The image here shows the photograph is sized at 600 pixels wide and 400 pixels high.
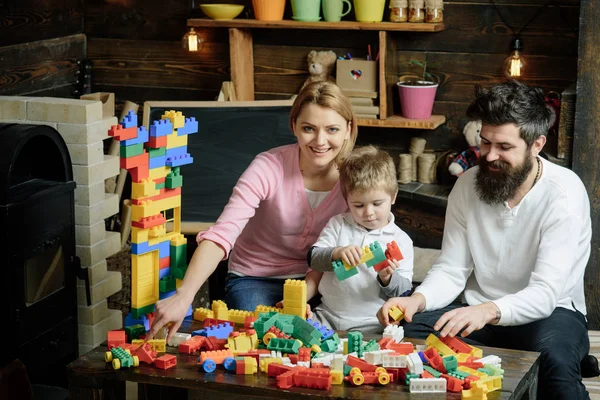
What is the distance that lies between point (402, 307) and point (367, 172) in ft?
1.32

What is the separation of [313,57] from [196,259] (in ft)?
6.98

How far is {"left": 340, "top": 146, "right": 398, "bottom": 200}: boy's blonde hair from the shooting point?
2.62 m

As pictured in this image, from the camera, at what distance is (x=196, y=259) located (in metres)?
2.62

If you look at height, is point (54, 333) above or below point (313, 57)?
below

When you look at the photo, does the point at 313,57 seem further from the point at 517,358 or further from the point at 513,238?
Result: the point at 517,358

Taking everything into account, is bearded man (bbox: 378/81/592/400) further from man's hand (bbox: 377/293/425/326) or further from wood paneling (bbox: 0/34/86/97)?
wood paneling (bbox: 0/34/86/97)

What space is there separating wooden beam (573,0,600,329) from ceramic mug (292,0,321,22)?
133 centimetres

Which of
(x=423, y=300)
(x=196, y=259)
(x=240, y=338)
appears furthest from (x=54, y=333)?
(x=423, y=300)

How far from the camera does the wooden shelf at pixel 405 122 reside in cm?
427

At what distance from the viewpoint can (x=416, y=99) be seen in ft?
14.1

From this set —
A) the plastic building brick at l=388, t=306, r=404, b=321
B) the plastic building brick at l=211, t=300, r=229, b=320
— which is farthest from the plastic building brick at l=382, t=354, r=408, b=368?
the plastic building brick at l=211, t=300, r=229, b=320

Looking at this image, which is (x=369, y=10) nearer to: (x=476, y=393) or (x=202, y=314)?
(x=202, y=314)

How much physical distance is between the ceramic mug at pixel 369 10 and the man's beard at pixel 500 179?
1.65 m

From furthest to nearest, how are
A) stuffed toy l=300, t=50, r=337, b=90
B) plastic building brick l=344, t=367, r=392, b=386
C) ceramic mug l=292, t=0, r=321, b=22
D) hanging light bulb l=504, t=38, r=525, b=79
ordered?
stuffed toy l=300, t=50, r=337, b=90
ceramic mug l=292, t=0, r=321, b=22
hanging light bulb l=504, t=38, r=525, b=79
plastic building brick l=344, t=367, r=392, b=386
